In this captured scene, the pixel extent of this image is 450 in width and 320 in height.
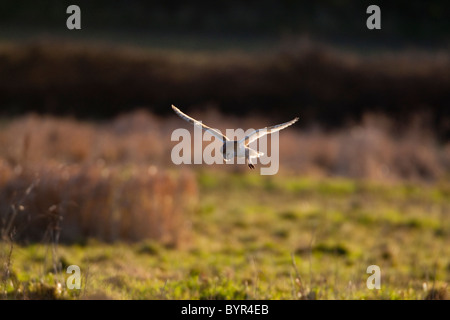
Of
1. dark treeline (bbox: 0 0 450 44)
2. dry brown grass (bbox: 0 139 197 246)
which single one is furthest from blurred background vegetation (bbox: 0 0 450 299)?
dark treeline (bbox: 0 0 450 44)

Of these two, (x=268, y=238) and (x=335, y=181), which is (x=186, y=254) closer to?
(x=268, y=238)

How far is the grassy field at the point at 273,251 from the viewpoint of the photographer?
6.41m

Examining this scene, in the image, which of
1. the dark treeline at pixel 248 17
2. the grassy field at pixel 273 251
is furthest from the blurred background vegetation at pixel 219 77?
the grassy field at pixel 273 251

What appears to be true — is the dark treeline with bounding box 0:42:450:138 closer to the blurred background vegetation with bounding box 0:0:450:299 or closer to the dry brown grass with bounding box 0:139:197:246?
the blurred background vegetation with bounding box 0:0:450:299

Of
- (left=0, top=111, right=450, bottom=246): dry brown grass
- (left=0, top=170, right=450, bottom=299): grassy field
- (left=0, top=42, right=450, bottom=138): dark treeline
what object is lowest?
(left=0, top=170, right=450, bottom=299): grassy field

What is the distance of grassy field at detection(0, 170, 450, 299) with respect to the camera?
6410 mm

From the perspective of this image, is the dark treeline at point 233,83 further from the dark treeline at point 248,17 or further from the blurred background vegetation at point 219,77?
the dark treeline at point 248,17

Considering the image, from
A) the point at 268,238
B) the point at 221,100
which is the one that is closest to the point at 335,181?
the point at 268,238

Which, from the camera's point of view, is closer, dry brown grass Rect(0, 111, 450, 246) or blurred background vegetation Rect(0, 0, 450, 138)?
dry brown grass Rect(0, 111, 450, 246)

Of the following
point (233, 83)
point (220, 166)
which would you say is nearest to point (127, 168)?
point (220, 166)

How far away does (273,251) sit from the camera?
34.3 feet

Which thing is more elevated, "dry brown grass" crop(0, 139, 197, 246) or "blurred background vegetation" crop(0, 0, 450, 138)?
"blurred background vegetation" crop(0, 0, 450, 138)

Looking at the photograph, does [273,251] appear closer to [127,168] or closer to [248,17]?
[127,168]
